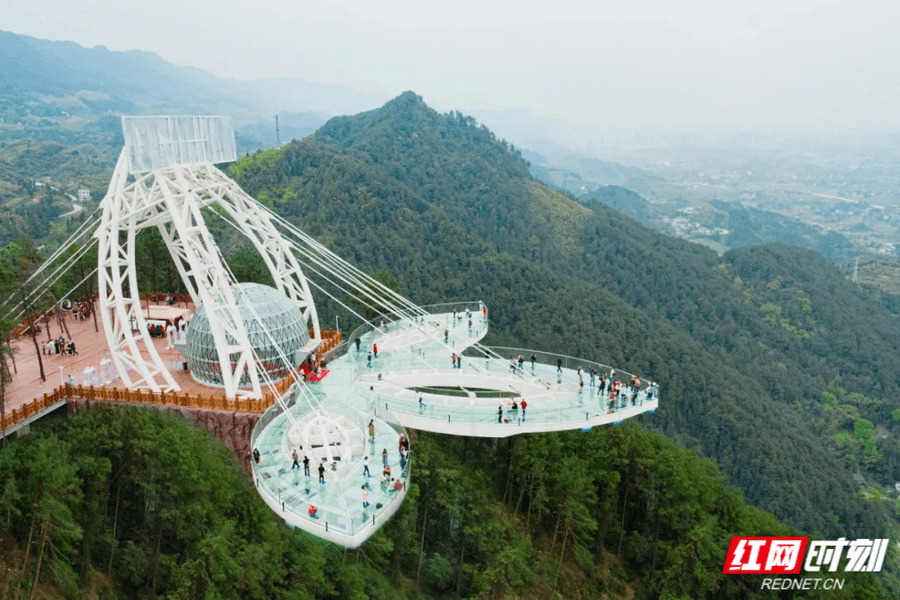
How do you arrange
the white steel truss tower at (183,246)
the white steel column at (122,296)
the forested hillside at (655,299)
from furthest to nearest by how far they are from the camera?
the forested hillside at (655,299), the white steel column at (122,296), the white steel truss tower at (183,246)

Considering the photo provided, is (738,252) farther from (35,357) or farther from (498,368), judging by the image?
(35,357)

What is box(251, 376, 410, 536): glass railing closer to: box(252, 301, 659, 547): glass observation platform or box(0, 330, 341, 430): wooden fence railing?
box(252, 301, 659, 547): glass observation platform

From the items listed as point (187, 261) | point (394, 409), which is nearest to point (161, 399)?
point (187, 261)

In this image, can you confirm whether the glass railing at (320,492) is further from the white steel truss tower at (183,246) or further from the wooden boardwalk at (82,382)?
the white steel truss tower at (183,246)

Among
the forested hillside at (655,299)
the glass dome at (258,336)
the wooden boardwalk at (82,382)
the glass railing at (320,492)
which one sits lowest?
the forested hillside at (655,299)

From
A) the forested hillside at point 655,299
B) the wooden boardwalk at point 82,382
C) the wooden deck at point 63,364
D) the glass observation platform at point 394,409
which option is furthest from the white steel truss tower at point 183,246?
the forested hillside at point 655,299

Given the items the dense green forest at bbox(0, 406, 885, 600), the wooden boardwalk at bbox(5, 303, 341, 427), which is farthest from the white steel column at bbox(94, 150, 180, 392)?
the dense green forest at bbox(0, 406, 885, 600)

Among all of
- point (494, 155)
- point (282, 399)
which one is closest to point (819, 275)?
point (494, 155)
